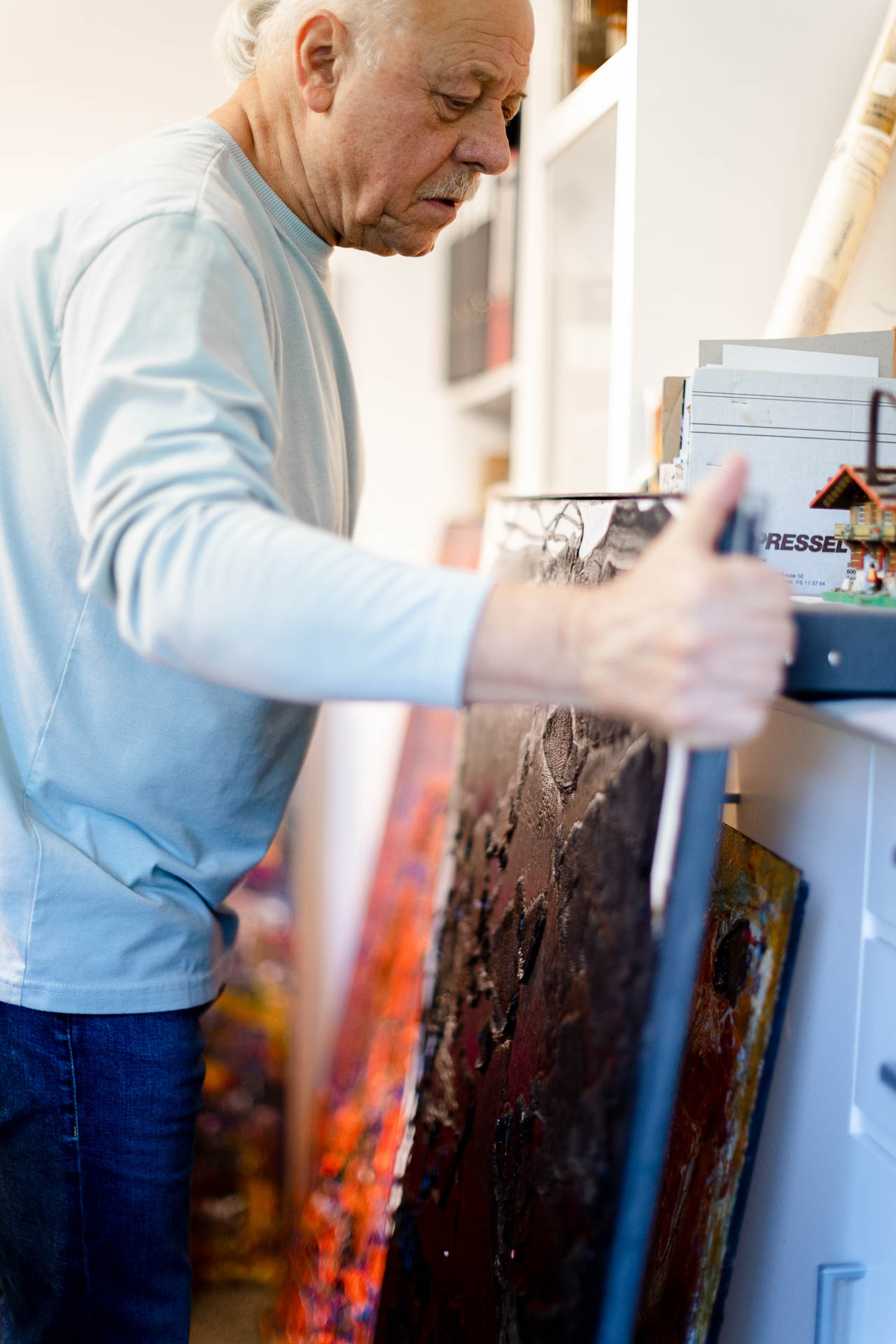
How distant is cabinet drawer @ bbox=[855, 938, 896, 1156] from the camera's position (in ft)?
2.43

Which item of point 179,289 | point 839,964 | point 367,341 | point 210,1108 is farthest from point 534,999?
point 367,341

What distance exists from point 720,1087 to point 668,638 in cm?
56

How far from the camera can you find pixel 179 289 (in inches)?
24.8

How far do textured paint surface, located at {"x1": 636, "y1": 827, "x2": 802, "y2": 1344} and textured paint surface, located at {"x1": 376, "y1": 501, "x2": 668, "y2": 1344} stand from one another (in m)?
0.16

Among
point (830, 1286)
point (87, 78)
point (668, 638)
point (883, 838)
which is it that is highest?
point (87, 78)

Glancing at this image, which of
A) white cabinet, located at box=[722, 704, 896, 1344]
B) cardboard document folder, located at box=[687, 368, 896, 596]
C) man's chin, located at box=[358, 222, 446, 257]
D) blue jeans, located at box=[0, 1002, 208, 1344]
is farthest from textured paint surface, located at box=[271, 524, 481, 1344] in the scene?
man's chin, located at box=[358, 222, 446, 257]

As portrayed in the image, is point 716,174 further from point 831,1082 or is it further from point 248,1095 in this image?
point 248,1095

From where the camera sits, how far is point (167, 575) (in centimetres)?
53

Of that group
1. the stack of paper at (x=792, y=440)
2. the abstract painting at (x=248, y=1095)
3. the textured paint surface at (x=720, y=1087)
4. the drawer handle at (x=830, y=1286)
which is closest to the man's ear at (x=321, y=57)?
the stack of paper at (x=792, y=440)

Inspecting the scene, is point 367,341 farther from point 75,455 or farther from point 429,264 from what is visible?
point 75,455

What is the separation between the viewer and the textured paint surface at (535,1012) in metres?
0.61

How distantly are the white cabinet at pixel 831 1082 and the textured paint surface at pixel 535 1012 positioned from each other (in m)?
0.19

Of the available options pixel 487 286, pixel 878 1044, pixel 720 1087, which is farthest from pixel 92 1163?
pixel 487 286

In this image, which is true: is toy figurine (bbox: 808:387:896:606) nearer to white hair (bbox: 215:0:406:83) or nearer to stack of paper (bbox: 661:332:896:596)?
stack of paper (bbox: 661:332:896:596)
